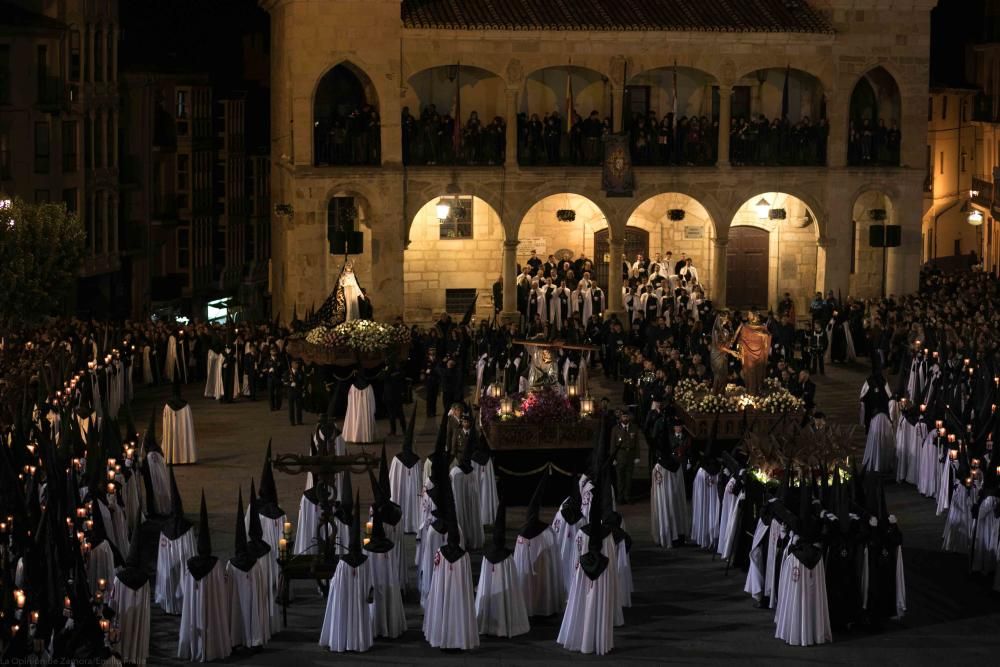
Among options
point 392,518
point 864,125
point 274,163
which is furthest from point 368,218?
point 392,518

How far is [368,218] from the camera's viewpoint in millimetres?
42969

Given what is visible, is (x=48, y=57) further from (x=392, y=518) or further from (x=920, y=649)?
A: (x=920, y=649)

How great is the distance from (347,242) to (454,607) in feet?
71.8

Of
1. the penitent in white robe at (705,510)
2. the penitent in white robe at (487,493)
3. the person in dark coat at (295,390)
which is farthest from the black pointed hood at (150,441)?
the penitent in white robe at (705,510)

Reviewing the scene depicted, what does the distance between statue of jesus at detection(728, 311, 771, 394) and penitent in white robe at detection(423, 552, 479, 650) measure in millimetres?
10462

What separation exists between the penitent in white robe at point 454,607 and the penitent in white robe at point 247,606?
74.0 inches

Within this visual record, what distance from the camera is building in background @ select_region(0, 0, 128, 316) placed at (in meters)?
44.8

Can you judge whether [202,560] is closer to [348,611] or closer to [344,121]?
[348,611]

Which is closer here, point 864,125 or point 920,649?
point 920,649

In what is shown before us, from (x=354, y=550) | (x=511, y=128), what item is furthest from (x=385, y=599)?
(x=511, y=128)

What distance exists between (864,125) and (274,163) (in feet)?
47.7

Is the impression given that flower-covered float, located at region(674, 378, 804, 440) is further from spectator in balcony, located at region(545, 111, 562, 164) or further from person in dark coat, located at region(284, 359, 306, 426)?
spectator in balcony, located at region(545, 111, 562, 164)

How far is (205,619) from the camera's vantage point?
64.2 feet

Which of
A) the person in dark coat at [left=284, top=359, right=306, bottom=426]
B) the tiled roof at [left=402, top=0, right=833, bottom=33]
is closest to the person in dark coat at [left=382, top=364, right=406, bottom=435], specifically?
the person in dark coat at [left=284, top=359, right=306, bottom=426]
